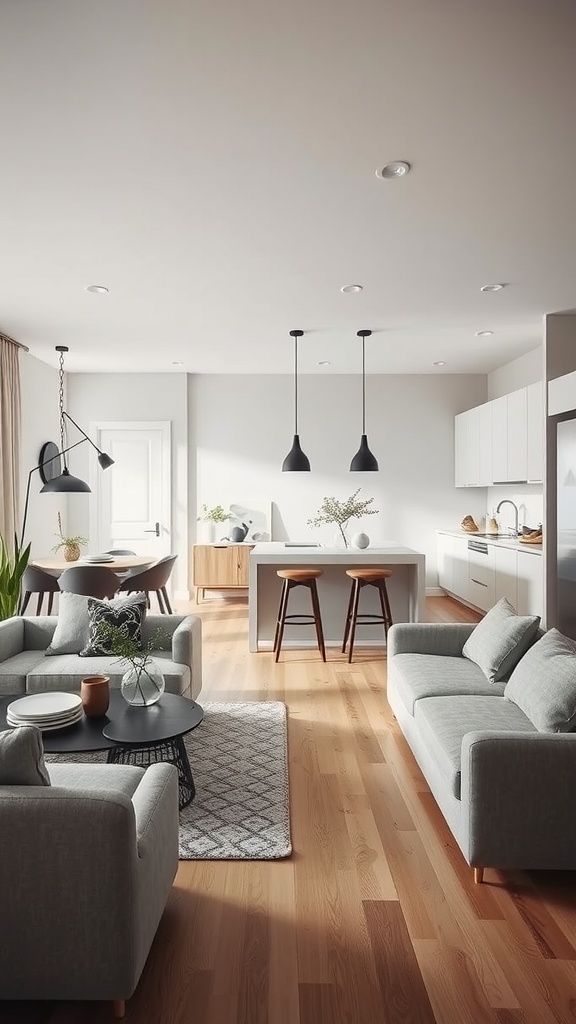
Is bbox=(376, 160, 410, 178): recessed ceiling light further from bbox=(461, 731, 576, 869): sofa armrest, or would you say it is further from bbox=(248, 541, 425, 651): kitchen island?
bbox=(248, 541, 425, 651): kitchen island

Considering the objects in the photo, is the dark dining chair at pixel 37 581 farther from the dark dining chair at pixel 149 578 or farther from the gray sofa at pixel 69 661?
the gray sofa at pixel 69 661

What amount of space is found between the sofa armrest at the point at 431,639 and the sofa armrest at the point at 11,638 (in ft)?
7.43

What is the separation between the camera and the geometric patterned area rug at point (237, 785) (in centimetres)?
255

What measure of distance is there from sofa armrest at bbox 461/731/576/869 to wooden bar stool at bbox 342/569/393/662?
2896 mm

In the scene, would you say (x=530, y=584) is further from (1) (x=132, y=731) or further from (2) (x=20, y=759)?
(2) (x=20, y=759)

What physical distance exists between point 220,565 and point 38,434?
244 cm

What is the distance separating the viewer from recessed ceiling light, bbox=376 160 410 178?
9.45ft

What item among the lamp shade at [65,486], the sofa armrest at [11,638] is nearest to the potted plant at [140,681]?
the sofa armrest at [11,638]

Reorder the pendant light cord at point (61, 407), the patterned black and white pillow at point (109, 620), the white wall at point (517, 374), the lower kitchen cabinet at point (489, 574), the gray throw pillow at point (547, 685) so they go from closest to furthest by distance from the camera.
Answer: the gray throw pillow at point (547, 685)
the patterned black and white pillow at point (109, 620)
the lower kitchen cabinet at point (489, 574)
the white wall at point (517, 374)
the pendant light cord at point (61, 407)

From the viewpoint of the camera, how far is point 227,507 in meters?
8.09

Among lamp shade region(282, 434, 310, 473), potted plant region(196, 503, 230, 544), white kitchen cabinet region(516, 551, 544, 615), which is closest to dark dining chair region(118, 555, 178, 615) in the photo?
lamp shade region(282, 434, 310, 473)

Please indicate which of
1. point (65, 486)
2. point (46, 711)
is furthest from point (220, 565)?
point (46, 711)

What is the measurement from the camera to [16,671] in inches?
142

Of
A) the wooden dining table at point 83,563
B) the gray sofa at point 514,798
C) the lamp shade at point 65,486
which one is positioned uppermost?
the lamp shade at point 65,486
